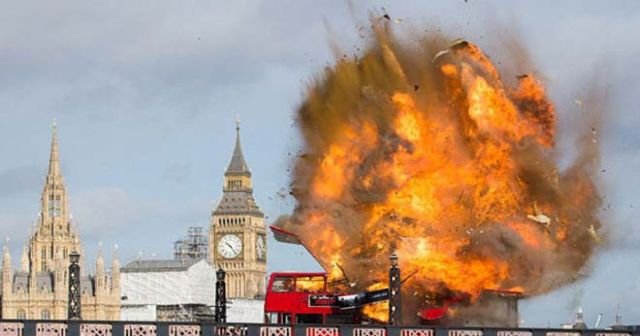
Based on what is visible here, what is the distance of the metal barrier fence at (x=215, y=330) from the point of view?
3628cm

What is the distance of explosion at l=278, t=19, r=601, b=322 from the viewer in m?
48.1

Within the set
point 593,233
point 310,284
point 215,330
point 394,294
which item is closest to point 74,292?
point 310,284

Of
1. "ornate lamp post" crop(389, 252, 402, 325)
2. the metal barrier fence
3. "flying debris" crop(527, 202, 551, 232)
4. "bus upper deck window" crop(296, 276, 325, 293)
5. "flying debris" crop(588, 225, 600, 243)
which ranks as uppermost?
"flying debris" crop(527, 202, 551, 232)

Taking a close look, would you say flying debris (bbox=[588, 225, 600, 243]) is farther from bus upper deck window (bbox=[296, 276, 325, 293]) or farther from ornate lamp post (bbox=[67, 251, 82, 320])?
ornate lamp post (bbox=[67, 251, 82, 320])

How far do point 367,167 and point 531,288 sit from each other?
270 inches

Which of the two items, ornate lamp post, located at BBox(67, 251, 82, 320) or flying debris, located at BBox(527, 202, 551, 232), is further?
flying debris, located at BBox(527, 202, 551, 232)

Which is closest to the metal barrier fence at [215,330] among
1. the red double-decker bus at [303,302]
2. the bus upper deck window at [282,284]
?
the red double-decker bus at [303,302]

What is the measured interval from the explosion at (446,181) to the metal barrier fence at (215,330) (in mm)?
9238

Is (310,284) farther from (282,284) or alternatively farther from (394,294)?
(394,294)

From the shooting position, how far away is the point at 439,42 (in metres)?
49.5

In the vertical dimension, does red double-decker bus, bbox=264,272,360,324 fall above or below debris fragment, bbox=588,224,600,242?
below

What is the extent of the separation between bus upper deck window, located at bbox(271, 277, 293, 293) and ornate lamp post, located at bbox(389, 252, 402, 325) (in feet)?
23.0

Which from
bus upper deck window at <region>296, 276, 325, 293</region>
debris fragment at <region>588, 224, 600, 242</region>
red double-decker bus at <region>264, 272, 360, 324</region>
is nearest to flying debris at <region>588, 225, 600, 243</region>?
debris fragment at <region>588, 224, 600, 242</region>

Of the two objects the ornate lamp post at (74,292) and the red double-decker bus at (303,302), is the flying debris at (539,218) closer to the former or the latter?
the red double-decker bus at (303,302)
